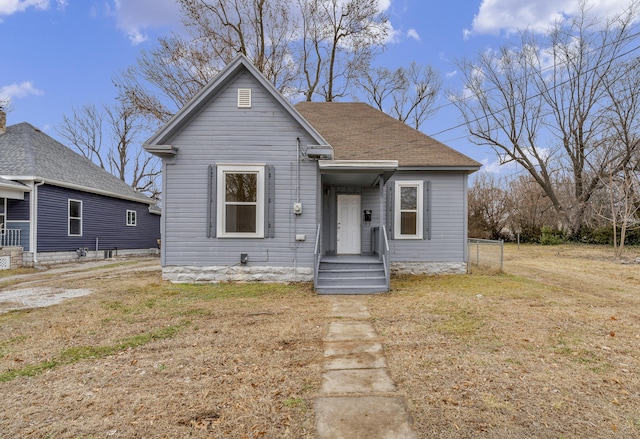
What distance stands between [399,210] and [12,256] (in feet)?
42.7

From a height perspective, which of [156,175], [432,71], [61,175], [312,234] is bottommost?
[312,234]

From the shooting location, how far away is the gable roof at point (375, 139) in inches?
410

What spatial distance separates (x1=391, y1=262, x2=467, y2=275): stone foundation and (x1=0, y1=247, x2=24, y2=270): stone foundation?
500 inches

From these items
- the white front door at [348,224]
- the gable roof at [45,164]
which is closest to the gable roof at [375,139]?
the white front door at [348,224]

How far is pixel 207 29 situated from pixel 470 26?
13.7m

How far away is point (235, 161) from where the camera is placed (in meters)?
8.62

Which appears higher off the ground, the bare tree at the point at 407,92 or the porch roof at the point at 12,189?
the bare tree at the point at 407,92

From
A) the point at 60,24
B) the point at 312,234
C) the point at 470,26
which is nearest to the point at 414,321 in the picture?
the point at 312,234

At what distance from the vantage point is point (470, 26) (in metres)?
17.9

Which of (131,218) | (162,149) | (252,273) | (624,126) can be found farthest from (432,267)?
(624,126)

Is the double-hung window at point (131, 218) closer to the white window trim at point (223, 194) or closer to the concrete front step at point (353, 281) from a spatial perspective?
the white window trim at point (223, 194)

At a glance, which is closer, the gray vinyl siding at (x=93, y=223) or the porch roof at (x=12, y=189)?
the porch roof at (x=12, y=189)

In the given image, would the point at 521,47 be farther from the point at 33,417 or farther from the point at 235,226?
the point at 33,417

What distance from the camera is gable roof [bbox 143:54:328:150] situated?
830cm
